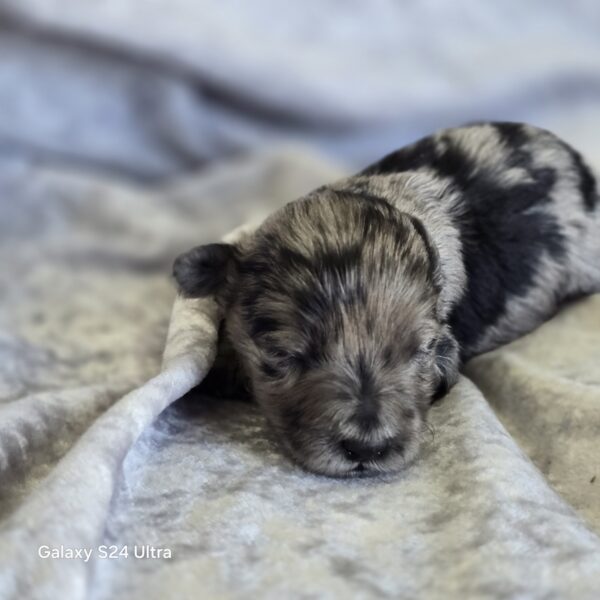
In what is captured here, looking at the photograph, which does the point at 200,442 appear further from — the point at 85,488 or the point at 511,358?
the point at 511,358

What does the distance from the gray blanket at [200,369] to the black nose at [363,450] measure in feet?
0.16

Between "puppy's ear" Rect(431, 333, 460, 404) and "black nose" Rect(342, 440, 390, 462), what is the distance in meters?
0.29

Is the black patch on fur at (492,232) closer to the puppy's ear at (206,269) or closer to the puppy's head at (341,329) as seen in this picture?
the puppy's head at (341,329)

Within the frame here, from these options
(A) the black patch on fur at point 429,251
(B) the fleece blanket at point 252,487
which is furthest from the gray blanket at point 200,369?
(A) the black patch on fur at point 429,251

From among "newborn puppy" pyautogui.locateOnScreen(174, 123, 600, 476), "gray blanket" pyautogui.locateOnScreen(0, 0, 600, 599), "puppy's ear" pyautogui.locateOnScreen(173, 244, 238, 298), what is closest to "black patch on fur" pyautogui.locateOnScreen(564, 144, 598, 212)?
"newborn puppy" pyautogui.locateOnScreen(174, 123, 600, 476)

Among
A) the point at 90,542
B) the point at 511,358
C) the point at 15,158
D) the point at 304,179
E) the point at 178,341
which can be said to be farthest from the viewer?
the point at 15,158

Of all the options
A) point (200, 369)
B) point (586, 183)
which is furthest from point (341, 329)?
point (586, 183)

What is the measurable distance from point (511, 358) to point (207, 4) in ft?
6.08

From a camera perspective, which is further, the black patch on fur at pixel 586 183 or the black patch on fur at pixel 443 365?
the black patch on fur at pixel 586 183

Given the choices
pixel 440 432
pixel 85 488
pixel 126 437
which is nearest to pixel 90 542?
pixel 85 488

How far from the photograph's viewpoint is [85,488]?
117cm

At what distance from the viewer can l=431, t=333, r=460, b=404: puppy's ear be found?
162 centimetres

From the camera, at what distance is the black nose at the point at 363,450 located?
1.34 meters

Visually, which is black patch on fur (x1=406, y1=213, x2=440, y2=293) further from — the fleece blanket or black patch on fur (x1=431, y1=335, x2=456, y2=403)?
the fleece blanket
